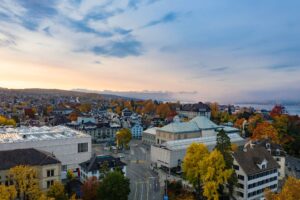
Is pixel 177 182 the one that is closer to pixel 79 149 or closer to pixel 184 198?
pixel 184 198

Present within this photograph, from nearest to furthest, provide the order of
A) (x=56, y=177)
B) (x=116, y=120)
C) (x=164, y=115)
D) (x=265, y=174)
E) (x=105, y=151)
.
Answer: (x=56, y=177), (x=265, y=174), (x=105, y=151), (x=116, y=120), (x=164, y=115)

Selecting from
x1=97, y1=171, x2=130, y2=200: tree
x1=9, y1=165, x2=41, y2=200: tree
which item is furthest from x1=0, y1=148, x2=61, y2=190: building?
x1=97, y1=171, x2=130, y2=200: tree

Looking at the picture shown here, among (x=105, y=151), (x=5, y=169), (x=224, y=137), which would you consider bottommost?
(x=105, y=151)

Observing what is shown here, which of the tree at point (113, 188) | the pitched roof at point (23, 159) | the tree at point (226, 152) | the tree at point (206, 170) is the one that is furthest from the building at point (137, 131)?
the tree at point (113, 188)

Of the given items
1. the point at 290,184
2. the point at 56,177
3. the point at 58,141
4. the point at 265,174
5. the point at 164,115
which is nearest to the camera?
the point at 290,184

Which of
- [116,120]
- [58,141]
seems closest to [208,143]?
[58,141]

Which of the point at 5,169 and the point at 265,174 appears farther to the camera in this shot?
the point at 265,174

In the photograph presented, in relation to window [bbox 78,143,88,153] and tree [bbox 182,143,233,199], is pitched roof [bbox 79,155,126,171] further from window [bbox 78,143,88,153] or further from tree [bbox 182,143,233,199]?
tree [bbox 182,143,233,199]

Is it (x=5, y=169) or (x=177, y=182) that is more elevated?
(x=5, y=169)

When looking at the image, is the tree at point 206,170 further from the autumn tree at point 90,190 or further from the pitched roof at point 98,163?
the autumn tree at point 90,190
